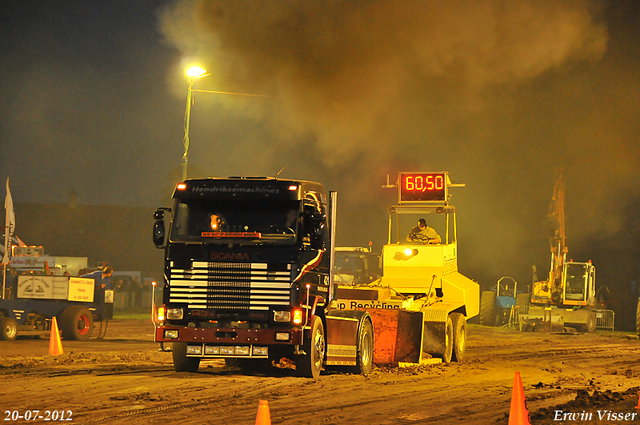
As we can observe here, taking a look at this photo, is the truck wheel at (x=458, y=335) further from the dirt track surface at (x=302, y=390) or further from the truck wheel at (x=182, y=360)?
the truck wheel at (x=182, y=360)

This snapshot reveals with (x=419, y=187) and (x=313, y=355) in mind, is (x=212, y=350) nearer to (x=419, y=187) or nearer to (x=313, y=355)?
(x=313, y=355)

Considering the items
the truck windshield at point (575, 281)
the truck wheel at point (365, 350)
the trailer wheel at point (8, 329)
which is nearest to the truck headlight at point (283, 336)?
the truck wheel at point (365, 350)

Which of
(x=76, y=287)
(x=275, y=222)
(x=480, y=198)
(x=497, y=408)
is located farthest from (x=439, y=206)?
(x=480, y=198)

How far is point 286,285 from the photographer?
1165 cm

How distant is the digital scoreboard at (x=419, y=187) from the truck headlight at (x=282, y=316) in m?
7.40

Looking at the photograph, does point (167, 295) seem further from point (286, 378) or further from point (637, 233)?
point (637, 233)

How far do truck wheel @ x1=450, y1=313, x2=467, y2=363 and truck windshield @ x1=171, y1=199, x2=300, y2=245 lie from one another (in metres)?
6.36

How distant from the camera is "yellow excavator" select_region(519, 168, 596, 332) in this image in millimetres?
30625

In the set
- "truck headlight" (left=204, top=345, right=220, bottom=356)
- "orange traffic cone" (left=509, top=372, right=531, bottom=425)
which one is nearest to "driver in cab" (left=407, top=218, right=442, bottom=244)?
"truck headlight" (left=204, top=345, right=220, bottom=356)

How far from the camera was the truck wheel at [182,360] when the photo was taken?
12.6m

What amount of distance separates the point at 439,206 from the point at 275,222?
7308 millimetres

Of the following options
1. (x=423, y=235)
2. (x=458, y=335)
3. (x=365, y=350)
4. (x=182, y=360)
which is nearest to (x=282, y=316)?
(x=182, y=360)

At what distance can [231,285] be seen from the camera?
11781mm

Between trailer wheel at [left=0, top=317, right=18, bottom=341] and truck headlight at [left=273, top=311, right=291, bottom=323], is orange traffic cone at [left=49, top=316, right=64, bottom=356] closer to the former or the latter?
trailer wheel at [left=0, top=317, right=18, bottom=341]
